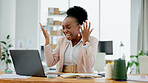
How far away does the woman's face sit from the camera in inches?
87.8

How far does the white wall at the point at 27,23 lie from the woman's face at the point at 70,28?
4221 mm

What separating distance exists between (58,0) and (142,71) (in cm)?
535

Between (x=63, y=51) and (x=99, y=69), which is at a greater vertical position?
(x=63, y=51)

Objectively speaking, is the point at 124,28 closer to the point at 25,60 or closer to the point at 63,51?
the point at 63,51

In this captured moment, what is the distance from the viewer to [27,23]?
20.9 feet

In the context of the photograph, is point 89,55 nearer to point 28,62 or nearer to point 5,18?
point 28,62

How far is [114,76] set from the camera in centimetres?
156

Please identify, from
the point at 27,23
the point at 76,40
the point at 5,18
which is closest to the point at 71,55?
the point at 76,40

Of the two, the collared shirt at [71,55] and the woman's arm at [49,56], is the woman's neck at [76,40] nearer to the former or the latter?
the collared shirt at [71,55]

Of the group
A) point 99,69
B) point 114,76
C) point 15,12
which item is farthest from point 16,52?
point 15,12

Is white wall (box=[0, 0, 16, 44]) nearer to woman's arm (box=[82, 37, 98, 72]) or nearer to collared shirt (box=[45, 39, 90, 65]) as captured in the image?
collared shirt (box=[45, 39, 90, 65])

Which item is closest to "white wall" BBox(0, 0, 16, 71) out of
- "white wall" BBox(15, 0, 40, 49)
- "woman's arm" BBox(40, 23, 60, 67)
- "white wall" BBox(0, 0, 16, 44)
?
"white wall" BBox(0, 0, 16, 44)


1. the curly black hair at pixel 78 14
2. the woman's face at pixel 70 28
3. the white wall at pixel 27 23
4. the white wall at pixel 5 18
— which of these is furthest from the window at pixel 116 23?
the woman's face at pixel 70 28

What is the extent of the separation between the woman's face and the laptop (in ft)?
1.96
